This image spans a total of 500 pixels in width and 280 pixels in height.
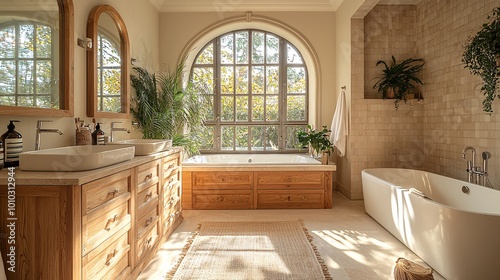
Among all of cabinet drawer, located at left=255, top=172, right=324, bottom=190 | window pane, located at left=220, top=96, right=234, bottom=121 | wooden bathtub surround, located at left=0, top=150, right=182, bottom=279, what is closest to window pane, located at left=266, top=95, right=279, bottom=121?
window pane, located at left=220, top=96, right=234, bottom=121

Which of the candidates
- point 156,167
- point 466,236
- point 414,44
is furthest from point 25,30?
point 414,44

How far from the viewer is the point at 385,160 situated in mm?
4305

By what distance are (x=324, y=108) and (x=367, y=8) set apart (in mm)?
1534

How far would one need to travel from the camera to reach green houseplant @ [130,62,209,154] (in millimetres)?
3662

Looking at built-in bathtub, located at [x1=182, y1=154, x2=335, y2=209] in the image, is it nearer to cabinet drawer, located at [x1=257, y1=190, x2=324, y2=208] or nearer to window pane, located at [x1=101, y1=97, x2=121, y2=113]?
cabinet drawer, located at [x1=257, y1=190, x2=324, y2=208]

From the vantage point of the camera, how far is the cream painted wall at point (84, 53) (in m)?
2.07

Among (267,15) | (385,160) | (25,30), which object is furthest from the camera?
(267,15)

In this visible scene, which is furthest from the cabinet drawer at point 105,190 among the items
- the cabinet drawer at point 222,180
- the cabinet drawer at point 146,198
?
the cabinet drawer at point 222,180

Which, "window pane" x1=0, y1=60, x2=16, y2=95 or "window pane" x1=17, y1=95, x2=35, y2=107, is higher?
"window pane" x1=0, y1=60, x2=16, y2=95

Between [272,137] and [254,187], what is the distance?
146cm

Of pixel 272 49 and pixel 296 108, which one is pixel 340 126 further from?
pixel 272 49

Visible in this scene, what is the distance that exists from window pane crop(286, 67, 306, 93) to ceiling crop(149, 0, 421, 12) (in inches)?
37.3

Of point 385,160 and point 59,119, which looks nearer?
point 59,119

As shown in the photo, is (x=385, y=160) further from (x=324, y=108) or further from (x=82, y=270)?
(x=82, y=270)
